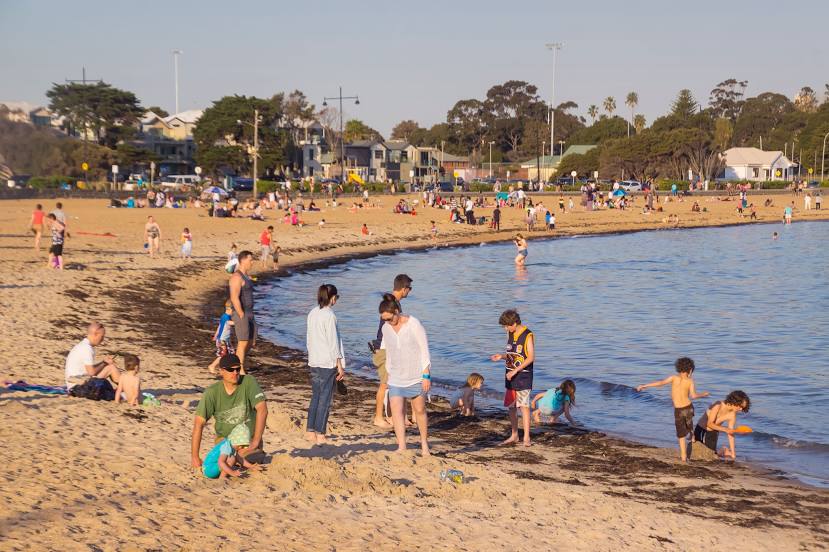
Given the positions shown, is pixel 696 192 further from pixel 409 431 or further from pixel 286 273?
pixel 409 431

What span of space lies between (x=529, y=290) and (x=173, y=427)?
22.9 meters

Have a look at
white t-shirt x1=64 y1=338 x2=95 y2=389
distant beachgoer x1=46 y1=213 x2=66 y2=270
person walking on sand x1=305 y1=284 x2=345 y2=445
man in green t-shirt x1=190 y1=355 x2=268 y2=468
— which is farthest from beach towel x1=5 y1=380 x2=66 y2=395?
distant beachgoer x1=46 y1=213 x2=66 y2=270

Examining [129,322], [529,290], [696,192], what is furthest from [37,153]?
[696,192]

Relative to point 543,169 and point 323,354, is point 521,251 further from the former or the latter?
point 543,169

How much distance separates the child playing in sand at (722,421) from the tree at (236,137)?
84129 mm

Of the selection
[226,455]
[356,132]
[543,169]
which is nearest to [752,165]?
[543,169]

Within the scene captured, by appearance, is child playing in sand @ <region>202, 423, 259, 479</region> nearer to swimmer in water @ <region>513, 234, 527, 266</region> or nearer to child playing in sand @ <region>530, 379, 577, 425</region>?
child playing in sand @ <region>530, 379, 577, 425</region>

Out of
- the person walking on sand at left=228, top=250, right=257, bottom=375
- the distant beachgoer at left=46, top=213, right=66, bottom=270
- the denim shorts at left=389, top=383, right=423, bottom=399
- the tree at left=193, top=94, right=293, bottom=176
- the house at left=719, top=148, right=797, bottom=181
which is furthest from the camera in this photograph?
the house at left=719, top=148, right=797, bottom=181

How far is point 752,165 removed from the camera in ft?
380

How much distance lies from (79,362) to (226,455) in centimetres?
420

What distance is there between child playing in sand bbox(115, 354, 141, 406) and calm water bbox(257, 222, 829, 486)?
19.9 feet

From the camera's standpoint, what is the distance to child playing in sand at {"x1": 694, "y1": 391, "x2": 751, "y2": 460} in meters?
10.4

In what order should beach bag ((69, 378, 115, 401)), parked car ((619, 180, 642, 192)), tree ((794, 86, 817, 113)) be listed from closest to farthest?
beach bag ((69, 378, 115, 401))
parked car ((619, 180, 642, 192))
tree ((794, 86, 817, 113))

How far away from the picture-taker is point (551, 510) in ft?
26.2
